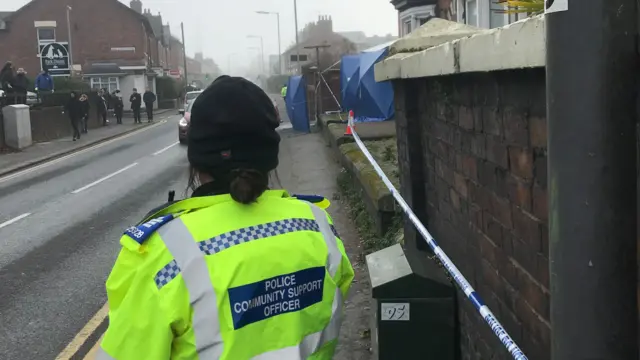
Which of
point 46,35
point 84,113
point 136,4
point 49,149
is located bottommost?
point 49,149

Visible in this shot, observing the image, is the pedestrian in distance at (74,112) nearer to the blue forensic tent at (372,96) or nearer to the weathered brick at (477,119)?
the blue forensic tent at (372,96)

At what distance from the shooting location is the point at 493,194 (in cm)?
279

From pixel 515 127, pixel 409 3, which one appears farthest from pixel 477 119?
pixel 409 3

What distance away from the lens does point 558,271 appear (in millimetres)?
1416

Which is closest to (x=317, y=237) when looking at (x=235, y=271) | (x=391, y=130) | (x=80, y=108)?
(x=235, y=271)

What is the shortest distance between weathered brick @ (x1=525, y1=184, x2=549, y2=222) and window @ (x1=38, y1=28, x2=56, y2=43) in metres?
55.5

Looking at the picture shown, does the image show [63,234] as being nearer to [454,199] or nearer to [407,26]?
[454,199]

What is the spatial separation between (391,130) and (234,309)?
43.2ft

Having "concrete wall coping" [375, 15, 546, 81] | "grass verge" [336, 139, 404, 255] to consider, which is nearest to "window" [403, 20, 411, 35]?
"grass verge" [336, 139, 404, 255]

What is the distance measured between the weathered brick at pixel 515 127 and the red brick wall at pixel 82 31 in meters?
54.0

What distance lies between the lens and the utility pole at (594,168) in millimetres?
1322

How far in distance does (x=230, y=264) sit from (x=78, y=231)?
843cm

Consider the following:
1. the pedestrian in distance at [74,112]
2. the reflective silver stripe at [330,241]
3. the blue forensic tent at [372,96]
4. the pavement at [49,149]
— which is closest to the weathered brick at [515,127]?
the reflective silver stripe at [330,241]

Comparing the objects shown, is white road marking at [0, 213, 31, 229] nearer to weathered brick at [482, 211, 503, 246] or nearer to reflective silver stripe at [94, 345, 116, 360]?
weathered brick at [482, 211, 503, 246]
